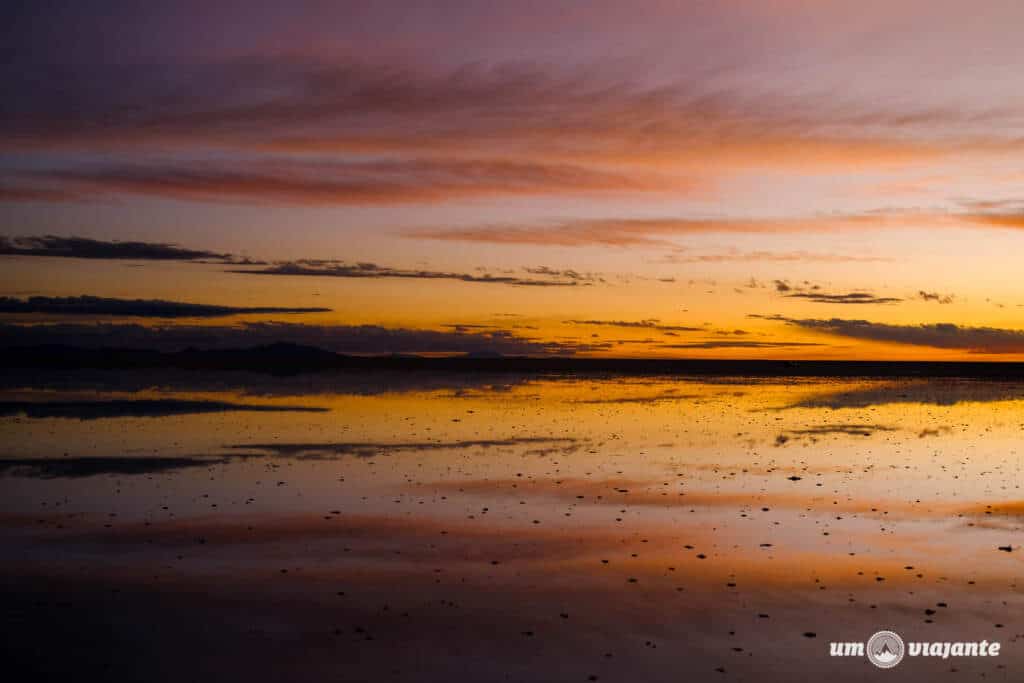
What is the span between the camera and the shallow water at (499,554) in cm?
1141

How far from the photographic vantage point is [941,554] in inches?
643

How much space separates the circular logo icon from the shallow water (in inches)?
7.4

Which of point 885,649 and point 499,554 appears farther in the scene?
point 499,554

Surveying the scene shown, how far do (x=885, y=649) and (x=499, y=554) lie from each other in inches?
249

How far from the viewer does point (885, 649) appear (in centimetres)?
1168

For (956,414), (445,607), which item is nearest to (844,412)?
(956,414)

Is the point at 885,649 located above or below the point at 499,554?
below

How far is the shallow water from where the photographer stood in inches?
449

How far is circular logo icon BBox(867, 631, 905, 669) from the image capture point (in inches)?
447

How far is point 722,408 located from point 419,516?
105ft

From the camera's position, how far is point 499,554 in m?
16.1

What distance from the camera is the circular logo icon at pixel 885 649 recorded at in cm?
1135

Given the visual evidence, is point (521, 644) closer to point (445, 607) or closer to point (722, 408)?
point (445, 607)

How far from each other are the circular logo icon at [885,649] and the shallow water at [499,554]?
187mm
